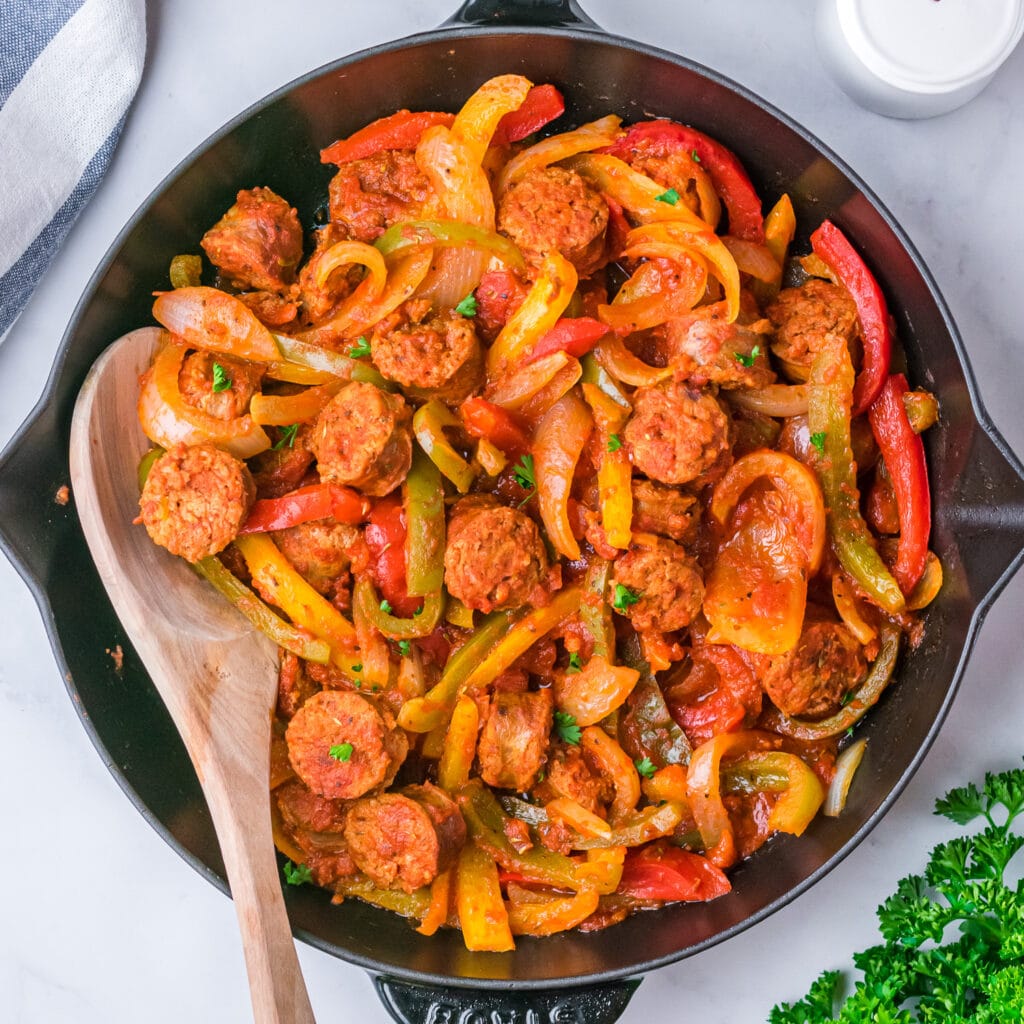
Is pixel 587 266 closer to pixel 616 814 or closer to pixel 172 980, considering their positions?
pixel 616 814

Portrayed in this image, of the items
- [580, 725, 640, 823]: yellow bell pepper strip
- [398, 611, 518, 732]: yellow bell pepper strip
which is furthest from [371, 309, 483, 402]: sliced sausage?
[580, 725, 640, 823]: yellow bell pepper strip

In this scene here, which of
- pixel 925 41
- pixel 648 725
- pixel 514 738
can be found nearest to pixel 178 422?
pixel 514 738

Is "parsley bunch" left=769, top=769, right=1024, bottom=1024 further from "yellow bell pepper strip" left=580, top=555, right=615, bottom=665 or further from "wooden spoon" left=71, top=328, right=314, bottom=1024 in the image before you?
"wooden spoon" left=71, top=328, right=314, bottom=1024

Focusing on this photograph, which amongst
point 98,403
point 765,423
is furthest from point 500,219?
point 98,403

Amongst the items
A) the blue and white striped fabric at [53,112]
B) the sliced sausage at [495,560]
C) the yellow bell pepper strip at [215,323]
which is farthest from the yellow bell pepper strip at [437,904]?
the blue and white striped fabric at [53,112]

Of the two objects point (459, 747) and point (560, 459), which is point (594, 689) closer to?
point (459, 747)

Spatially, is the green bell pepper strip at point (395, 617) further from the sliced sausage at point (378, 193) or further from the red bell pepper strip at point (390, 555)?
the sliced sausage at point (378, 193)
